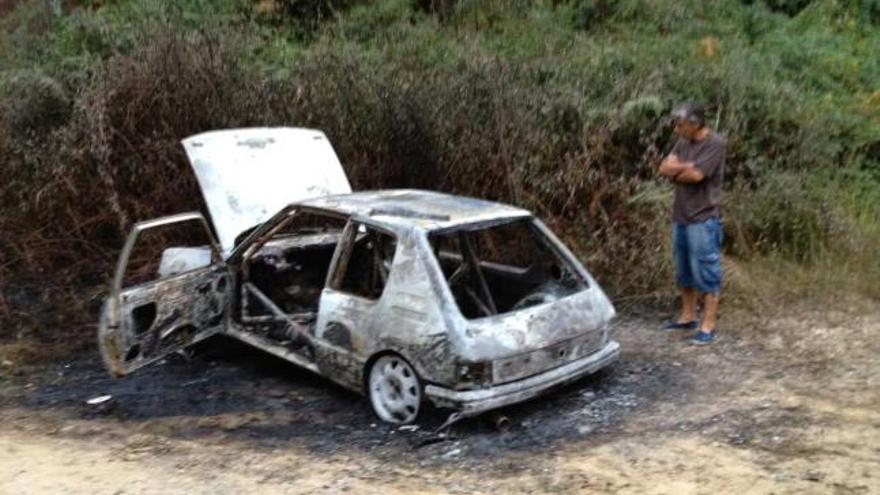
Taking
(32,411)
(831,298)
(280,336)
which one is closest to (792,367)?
(831,298)

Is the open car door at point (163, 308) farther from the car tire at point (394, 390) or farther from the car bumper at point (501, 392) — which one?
the car bumper at point (501, 392)

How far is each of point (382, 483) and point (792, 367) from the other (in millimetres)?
3339

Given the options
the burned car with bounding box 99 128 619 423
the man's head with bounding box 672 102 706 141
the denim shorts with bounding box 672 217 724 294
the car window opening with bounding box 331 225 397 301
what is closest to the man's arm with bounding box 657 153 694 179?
the man's head with bounding box 672 102 706 141

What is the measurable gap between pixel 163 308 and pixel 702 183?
4.07m

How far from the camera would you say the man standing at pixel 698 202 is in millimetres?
7039

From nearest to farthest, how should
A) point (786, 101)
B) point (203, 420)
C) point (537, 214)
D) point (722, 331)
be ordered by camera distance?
1. point (203, 420)
2. point (722, 331)
3. point (537, 214)
4. point (786, 101)

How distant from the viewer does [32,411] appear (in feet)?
21.9

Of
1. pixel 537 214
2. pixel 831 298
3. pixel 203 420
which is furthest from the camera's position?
pixel 537 214

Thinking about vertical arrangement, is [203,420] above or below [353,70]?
below

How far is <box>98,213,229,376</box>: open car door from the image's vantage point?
6.19 m

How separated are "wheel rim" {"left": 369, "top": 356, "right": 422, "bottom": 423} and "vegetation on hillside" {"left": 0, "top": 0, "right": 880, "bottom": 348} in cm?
326

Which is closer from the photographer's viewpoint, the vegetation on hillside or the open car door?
the open car door

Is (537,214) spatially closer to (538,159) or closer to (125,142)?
(538,159)

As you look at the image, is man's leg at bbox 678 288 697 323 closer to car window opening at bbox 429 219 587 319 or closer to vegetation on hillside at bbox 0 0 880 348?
vegetation on hillside at bbox 0 0 880 348
